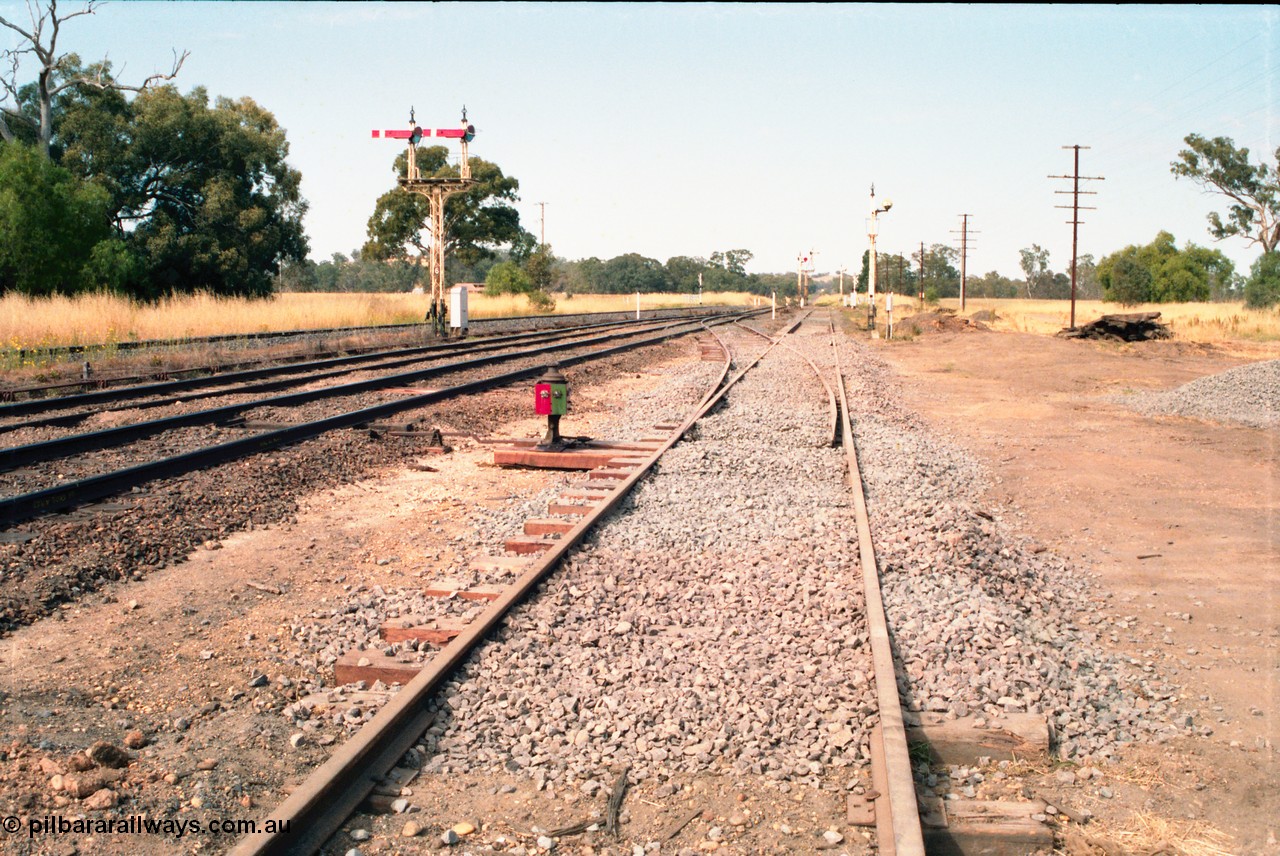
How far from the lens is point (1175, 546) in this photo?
754 centimetres

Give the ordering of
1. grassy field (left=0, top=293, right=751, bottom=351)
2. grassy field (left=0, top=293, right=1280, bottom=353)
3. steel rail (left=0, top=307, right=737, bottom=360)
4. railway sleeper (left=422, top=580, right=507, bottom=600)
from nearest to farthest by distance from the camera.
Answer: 1. railway sleeper (left=422, top=580, right=507, bottom=600)
2. steel rail (left=0, top=307, right=737, bottom=360)
3. grassy field (left=0, top=293, right=751, bottom=351)
4. grassy field (left=0, top=293, right=1280, bottom=353)

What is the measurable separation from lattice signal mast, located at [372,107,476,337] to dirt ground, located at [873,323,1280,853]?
1344 centimetres

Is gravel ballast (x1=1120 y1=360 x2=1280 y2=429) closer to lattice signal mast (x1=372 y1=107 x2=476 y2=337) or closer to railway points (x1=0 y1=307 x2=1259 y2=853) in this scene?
railway points (x1=0 y1=307 x2=1259 y2=853)

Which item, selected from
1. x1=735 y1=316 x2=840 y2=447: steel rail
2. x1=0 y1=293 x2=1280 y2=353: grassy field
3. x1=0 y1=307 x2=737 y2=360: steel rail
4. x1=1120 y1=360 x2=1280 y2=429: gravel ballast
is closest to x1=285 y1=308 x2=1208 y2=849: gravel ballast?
x1=735 y1=316 x2=840 y2=447: steel rail

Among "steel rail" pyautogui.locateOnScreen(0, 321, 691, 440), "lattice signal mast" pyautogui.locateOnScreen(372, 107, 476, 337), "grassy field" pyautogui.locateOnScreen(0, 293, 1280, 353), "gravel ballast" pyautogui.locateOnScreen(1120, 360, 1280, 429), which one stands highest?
"lattice signal mast" pyautogui.locateOnScreen(372, 107, 476, 337)

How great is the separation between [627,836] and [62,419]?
1030 centimetres

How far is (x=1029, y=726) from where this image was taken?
13.0 ft

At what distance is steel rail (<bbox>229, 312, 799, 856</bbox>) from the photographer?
304cm

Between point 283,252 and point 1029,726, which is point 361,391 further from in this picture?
point 283,252

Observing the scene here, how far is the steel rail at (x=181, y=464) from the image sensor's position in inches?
280

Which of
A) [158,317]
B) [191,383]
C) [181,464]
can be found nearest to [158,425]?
[181,464]

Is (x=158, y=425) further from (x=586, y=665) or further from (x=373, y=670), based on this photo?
(x=586, y=665)

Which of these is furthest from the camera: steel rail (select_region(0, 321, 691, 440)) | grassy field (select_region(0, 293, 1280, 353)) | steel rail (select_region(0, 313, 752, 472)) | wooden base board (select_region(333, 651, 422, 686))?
grassy field (select_region(0, 293, 1280, 353))

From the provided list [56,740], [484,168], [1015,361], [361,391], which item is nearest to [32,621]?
[56,740]
